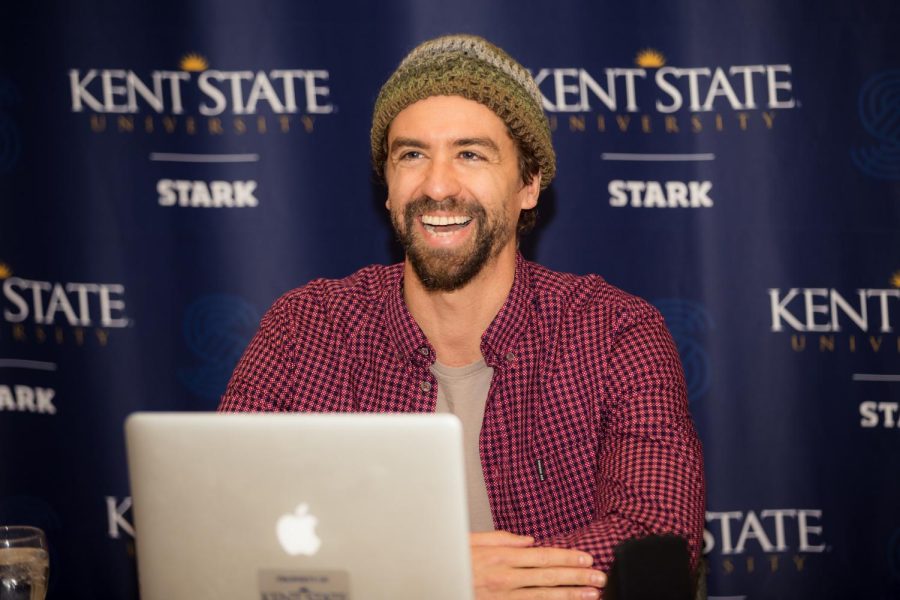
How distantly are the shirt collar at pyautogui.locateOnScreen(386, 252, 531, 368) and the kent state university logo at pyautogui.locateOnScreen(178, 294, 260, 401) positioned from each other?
78 cm

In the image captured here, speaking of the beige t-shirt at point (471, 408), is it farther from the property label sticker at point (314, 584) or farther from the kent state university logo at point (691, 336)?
the property label sticker at point (314, 584)

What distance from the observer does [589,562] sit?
5.33ft

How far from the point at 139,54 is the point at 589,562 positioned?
2.13 m

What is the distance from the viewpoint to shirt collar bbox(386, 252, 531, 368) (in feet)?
7.54

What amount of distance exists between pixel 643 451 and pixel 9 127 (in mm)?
2162

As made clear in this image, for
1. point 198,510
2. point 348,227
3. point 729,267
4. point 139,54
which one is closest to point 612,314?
point 729,267

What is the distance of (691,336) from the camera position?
9.76 feet

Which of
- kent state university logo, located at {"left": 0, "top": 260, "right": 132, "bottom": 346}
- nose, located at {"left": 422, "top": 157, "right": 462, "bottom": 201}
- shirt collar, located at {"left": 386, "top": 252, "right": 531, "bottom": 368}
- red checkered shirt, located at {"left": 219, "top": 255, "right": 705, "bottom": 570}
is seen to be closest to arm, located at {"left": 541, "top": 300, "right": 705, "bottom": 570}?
red checkered shirt, located at {"left": 219, "top": 255, "right": 705, "bottom": 570}

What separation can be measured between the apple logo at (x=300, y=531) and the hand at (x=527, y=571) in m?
0.45

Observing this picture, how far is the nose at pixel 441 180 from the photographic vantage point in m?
2.30

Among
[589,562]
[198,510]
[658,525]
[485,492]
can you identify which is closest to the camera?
[198,510]

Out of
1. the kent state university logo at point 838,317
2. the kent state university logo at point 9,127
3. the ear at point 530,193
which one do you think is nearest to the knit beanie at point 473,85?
the ear at point 530,193

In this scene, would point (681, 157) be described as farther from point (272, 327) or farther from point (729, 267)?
point (272, 327)

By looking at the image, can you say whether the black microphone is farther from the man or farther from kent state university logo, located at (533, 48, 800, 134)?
kent state university logo, located at (533, 48, 800, 134)
